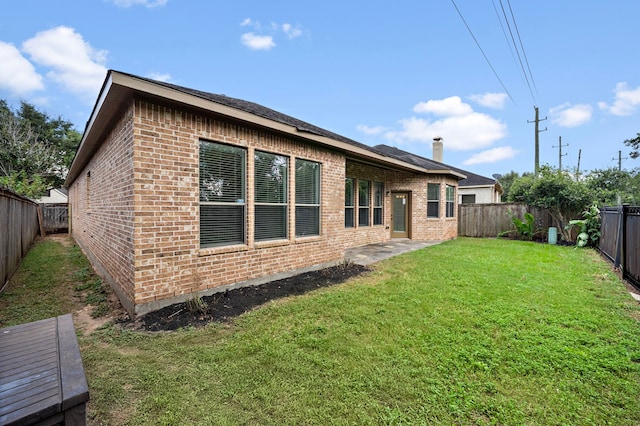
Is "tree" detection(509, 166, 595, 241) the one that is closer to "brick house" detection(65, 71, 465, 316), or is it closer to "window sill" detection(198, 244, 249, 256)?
"brick house" detection(65, 71, 465, 316)

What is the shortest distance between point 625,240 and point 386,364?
6.90 m

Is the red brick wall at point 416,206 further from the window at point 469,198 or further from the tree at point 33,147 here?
the tree at point 33,147

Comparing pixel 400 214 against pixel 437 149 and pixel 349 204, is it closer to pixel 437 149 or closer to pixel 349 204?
pixel 349 204

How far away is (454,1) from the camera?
698cm

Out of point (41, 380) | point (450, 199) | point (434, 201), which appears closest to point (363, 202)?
point (434, 201)

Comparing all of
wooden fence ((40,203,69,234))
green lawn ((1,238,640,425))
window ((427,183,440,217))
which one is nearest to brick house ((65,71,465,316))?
green lawn ((1,238,640,425))

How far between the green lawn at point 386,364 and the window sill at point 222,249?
1.15 metres

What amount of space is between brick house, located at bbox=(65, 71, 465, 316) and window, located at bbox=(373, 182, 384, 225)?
412 centimetres

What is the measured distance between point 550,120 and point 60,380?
2420 cm

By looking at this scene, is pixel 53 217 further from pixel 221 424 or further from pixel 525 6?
pixel 525 6

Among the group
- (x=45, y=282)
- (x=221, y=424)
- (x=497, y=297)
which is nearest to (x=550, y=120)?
(x=497, y=297)

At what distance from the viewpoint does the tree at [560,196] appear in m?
11.1

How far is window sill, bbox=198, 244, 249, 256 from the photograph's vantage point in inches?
172

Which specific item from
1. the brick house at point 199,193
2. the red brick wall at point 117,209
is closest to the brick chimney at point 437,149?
the brick house at point 199,193
